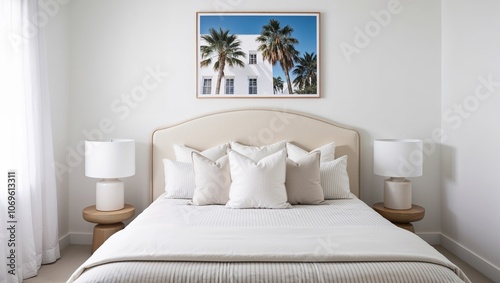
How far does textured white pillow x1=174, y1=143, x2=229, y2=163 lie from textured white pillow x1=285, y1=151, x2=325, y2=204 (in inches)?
→ 26.2

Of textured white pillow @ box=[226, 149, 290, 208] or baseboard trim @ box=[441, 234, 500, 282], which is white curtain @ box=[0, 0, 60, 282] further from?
baseboard trim @ box=[441, 234, 500, 282]

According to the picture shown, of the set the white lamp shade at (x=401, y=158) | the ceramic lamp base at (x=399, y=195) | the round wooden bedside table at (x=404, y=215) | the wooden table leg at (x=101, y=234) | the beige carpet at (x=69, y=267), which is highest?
the white lamp shade at (x=401, y=158)

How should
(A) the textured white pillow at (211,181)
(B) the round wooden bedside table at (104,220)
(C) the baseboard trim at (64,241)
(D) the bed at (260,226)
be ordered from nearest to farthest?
(D) the bed at (260,226) < (A) the textured white pillow at (211,181) < (B) the round wooden bedside table at (104,220) < (C) the baseboard trim at (64,241)

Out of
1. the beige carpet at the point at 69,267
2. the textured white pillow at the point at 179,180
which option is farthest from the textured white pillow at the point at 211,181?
the beige carpet at the point at 69,267

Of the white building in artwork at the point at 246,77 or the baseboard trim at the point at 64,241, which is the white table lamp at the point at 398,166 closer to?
the white building in artwork at the point at 246,77

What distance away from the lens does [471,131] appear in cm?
359

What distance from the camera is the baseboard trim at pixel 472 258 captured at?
3.25m

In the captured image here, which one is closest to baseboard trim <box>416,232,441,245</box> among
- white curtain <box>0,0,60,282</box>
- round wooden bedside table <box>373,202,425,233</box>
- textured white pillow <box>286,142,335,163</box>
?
round wooden bedside table <box>373,202,425,233</box>

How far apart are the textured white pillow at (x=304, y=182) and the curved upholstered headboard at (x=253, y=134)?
22.3 inches

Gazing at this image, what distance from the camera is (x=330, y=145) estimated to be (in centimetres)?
387

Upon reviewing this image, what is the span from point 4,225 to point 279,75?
2.57 meters

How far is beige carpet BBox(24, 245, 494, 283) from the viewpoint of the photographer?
10.6ft

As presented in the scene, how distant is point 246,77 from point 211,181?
118cm

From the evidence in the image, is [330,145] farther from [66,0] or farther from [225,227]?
[66,0]
